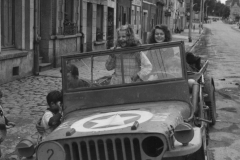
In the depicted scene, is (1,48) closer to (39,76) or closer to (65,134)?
(39,76)

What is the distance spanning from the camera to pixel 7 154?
6520mm

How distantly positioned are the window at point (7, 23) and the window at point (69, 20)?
13.7 ft

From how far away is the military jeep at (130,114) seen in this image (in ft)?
13.2

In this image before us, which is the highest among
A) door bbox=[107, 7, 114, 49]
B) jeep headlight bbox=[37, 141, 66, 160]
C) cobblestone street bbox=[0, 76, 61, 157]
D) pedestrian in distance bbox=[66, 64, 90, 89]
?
door bbox=[107, 7, 114, 49]

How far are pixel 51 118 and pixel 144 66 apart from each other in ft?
4.15

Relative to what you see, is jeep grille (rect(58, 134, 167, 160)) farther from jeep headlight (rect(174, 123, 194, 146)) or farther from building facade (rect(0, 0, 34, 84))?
building facade (rect(0, 0, 34, 84))

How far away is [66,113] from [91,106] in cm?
32

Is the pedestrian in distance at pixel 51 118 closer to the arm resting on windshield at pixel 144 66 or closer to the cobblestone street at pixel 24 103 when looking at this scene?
the arm resting on windshield at pixel 144 66

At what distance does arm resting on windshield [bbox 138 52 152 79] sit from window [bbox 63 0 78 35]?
13.0 metres

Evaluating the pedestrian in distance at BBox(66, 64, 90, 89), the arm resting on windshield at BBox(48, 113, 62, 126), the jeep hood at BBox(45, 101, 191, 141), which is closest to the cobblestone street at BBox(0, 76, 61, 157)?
the arm resting on windshield at BBox(48, 113, 62, 126)

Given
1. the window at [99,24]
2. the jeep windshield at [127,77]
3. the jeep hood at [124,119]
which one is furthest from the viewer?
the window at [99,24]

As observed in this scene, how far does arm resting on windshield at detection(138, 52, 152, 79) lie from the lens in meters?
5.33

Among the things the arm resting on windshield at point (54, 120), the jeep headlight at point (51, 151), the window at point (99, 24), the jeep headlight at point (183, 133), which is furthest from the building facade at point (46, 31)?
the jeep headlight at point (183, 133)

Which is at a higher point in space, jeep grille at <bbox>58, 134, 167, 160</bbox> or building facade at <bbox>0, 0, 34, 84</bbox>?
building facade at <bbox>0, 0, 34, 84</bbox>
